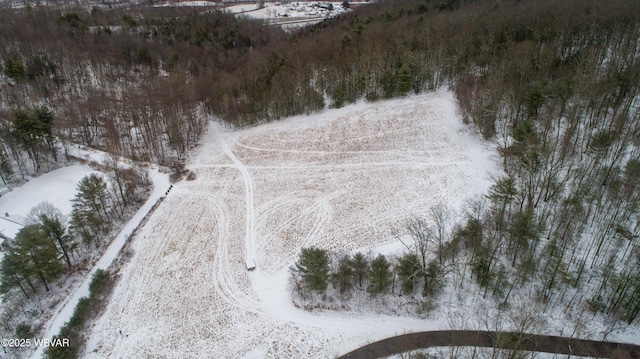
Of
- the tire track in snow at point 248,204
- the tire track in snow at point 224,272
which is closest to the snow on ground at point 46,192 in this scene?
the tire track in snow at point 224,272

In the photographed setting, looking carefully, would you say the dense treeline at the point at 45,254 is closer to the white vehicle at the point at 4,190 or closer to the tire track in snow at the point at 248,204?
the white vehicle at the point at 4,190

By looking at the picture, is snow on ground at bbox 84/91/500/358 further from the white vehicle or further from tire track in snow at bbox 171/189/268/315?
the white vehicle

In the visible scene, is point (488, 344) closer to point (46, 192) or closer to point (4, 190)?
point (46, 192)

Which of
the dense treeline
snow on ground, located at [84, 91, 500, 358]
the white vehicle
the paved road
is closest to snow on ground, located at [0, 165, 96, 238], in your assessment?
the white vehicle

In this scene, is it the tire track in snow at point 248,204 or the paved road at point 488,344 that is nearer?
the paved road at point 488,344

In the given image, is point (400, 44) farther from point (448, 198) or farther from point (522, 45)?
point (448, 198)

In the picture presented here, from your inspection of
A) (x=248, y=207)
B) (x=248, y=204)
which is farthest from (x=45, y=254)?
(x=248, y=204)
